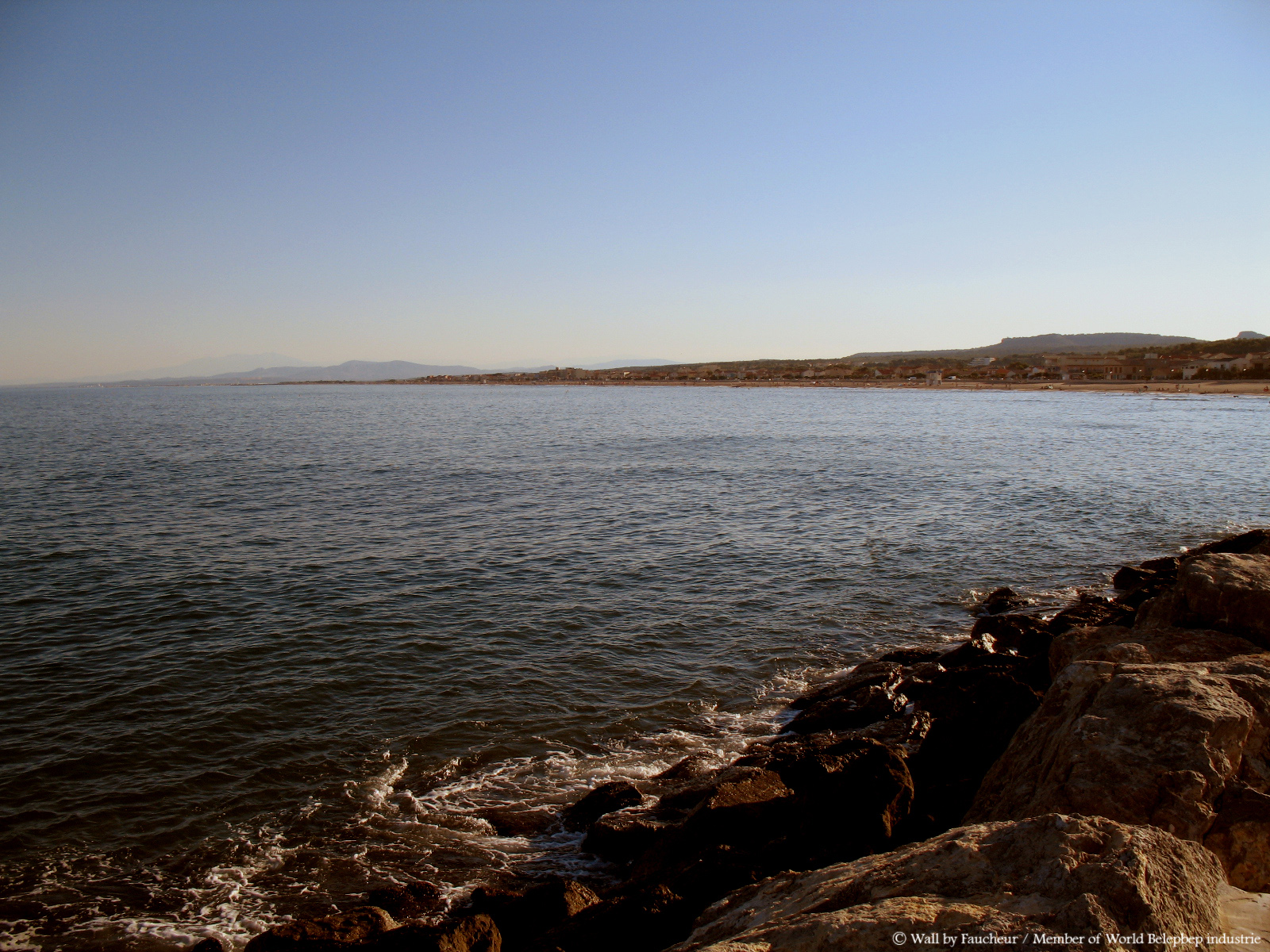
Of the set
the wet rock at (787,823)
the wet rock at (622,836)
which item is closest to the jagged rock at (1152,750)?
the wet rock at (787,823)

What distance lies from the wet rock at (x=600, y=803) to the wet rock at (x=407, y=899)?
173 centimetres

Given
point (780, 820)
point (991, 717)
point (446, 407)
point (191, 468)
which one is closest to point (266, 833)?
point (780, 820)

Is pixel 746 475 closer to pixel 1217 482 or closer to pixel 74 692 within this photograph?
pixel 1217 482

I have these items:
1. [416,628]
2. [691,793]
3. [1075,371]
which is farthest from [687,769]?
[1075,371]

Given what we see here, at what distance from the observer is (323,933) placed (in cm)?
598

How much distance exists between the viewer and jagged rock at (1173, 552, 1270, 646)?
7887 mm

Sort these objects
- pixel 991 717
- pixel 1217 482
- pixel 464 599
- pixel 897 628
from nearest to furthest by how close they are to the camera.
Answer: pixel 991 717 → pixel 897 628 → pixel 464 599 → pixel 1217 482

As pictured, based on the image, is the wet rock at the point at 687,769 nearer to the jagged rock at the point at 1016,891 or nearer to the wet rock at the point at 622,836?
the wet rock at the point at 622,836

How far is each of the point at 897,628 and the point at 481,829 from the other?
375 inches

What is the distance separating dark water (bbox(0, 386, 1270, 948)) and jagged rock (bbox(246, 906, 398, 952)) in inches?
40.7

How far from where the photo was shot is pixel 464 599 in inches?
624

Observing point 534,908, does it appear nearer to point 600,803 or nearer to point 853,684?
point 600,803

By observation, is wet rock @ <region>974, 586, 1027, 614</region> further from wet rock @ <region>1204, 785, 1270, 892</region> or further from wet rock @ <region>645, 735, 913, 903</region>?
wet rock @ <region>1204, 785, 1270, 892</region>

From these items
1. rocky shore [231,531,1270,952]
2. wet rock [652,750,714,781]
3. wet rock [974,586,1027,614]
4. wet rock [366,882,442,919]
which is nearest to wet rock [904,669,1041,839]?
rocky shore [231,531,1270,952]
